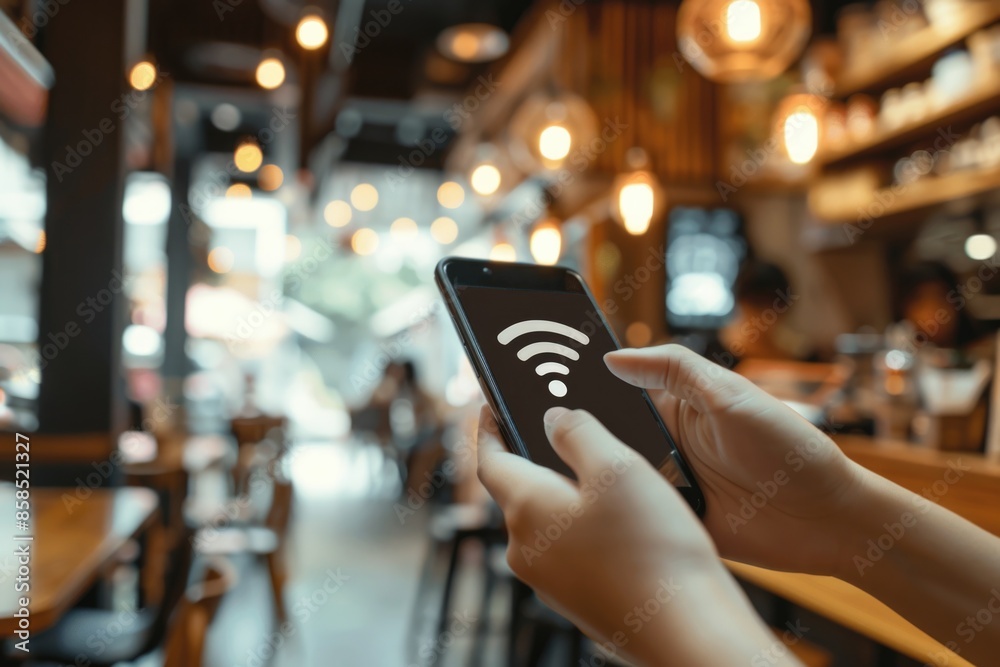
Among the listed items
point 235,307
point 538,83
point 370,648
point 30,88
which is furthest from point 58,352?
point 235,307

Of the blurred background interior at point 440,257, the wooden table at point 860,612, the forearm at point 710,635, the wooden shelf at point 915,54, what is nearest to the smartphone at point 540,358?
the forearm at point 710,635

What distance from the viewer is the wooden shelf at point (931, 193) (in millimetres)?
3648

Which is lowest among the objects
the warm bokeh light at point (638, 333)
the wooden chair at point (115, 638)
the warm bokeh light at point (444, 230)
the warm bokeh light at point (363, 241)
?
the wooden chair at point (115, 638)

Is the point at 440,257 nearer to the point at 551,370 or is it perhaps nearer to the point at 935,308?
the point at 935,308

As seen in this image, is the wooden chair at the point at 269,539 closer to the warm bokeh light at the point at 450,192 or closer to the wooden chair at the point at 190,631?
the wooden chair at the point at 190,631

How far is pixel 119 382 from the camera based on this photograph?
367cm

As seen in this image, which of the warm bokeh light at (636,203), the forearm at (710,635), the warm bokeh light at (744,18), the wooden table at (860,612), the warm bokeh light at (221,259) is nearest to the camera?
the forearm at (710,635)

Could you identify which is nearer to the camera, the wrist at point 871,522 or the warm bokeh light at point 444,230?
the wrist at point 871,522

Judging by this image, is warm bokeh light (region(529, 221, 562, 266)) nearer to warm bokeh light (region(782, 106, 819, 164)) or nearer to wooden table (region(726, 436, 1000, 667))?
warm bokeh light (region(782, 106, 819, 164))

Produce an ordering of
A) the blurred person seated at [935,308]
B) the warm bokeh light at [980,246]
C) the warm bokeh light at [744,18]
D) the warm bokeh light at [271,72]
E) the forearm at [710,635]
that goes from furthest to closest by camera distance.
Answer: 1. the warm bokeh light at [271,72]
2. the warm bokeh light at [980,246]
3. the blurred person seated at [935,308]
4. the warm bokeh light at [744,18]
5. the forearm at [710,635]

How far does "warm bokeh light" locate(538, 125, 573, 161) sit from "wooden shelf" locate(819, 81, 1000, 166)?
154 cm

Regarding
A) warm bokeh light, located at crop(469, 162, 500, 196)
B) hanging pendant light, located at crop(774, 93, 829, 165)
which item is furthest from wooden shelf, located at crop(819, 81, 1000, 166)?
warm bokeh light, located at crop(469, 162, 500, 196)

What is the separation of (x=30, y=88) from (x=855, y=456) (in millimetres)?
3097

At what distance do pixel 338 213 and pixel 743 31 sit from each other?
1117cm
